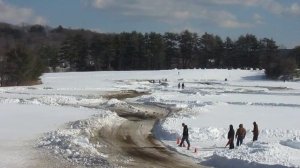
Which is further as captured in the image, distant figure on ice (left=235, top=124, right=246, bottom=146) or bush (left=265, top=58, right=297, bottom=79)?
bush (left=265, top=58, right=297, bottom=79)

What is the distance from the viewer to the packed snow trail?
2164 cm

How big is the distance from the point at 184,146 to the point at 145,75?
259 feet

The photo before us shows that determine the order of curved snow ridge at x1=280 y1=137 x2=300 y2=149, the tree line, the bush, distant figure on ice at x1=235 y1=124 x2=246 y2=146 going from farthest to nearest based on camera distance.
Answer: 1. the tree line
2. the bush
3. distant figure on ice at x1=235 y1=124 x2=246 y2=146
4. curved snow ridge at x1=280 y1=137 x2=300 y2=149

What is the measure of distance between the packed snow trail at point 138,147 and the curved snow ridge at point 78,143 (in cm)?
63

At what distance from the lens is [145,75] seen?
105062 millimetres

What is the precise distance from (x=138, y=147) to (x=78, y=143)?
3.05m

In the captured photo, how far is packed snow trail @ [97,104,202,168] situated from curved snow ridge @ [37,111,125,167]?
2.07 feet

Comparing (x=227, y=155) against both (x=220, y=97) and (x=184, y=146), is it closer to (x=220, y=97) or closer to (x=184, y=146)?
(x=184, y=146)

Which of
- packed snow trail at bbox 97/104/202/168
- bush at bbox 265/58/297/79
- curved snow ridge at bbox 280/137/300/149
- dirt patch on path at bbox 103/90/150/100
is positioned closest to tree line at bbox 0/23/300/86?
bush at bbox 265/58/297/79

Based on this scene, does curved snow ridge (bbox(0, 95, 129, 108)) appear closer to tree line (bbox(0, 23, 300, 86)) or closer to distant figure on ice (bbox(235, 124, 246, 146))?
distant figure on ice (bbox(235, 124, 246, 146))

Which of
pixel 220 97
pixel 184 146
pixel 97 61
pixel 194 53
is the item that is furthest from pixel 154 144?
pixel 194 53

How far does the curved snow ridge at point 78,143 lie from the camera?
21.6 meters

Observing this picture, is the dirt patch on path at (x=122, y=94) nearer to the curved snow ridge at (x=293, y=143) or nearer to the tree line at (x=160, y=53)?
the curved snow ridge at (x=293, y=143)

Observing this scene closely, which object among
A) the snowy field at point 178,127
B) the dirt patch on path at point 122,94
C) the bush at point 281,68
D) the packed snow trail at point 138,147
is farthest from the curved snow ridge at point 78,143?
the bush at point 281,68
